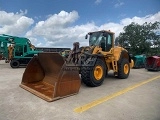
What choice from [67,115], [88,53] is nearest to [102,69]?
[88,53]

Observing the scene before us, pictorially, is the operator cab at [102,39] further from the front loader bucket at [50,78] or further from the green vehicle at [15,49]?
the green vehicle at [15,49]

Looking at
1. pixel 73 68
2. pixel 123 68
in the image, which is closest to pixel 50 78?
pixel 73 68

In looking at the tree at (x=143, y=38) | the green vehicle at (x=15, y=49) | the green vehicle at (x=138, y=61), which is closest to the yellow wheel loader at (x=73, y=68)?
the green vehicle at (x=138, y=61)

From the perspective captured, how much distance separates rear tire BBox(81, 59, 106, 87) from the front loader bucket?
828 mm

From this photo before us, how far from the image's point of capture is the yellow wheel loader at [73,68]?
5.08 metres

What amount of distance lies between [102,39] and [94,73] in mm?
1991

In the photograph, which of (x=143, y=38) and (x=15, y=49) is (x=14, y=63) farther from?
(x=143, y=38)

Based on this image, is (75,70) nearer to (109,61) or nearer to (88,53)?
(88,53)

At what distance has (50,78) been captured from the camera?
6508 millimetres

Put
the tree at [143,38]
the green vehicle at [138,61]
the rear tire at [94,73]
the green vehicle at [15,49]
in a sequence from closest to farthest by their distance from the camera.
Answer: the rear tire at [94,73] → the green vehicle at [15,49] → the green vehicle at [138,61] → the tree at [143,38]

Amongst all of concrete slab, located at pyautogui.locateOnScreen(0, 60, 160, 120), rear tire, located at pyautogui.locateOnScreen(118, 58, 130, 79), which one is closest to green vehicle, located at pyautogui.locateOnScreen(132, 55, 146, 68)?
rear tire, located at pyautogui.locateOnScreen(118, 58, 130, 79)

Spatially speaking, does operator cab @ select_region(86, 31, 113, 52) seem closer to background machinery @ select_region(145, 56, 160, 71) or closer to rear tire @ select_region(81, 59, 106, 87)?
rear tire @ select_region(81, 59, 106, 87)

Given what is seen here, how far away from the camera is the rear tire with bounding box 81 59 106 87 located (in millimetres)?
6289

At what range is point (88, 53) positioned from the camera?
685 centimetres
